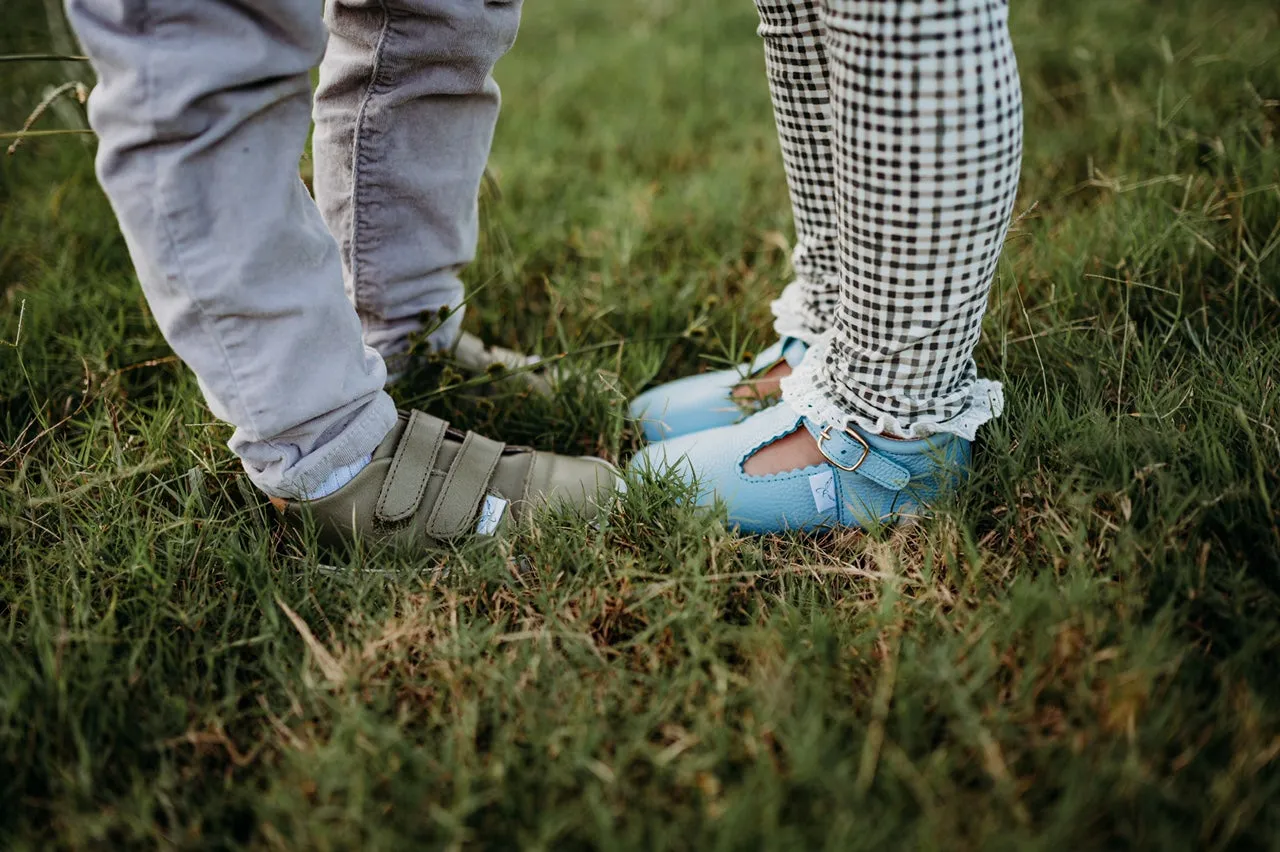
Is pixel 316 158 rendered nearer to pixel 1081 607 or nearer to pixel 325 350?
pixel 325 350

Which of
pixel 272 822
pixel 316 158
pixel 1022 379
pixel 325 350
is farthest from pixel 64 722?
pixel 1022 379

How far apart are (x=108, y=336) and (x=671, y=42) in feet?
6.96

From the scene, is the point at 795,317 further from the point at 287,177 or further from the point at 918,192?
the point at 287,177

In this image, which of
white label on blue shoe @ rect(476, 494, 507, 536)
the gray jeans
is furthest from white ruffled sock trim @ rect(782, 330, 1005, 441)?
the gray jeans

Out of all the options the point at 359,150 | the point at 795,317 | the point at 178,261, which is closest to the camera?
the point at 178,261

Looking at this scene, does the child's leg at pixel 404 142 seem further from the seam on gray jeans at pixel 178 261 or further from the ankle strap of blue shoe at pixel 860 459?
the ankle strap of blue shoe at pixel 860 459

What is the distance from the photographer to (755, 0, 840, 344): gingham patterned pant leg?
1.20 meters

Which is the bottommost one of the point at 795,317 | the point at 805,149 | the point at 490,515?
the point at 490,515

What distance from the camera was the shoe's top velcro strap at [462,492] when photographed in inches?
47.7

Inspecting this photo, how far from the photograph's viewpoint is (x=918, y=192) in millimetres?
983

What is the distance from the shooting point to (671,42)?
3.01 metres

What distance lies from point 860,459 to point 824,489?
0.23ft

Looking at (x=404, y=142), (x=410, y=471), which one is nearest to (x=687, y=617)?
(x=410, y=471)

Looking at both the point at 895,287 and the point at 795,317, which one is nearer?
the point at 895,287
